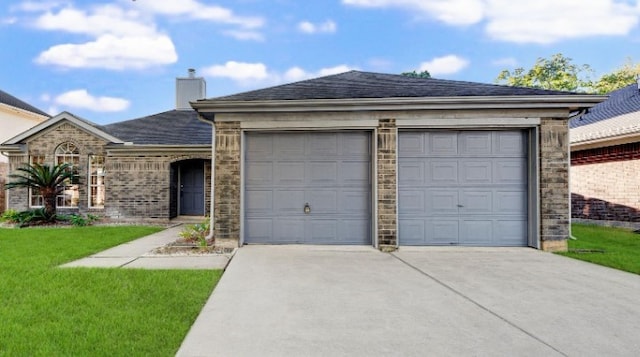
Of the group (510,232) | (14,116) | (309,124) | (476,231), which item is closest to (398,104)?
(309,124)

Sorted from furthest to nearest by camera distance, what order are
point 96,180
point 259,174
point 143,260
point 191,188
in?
point 191,188, point 96,180, point 259,174, point 143,260

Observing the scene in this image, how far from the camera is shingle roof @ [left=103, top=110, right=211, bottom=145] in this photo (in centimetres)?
1257

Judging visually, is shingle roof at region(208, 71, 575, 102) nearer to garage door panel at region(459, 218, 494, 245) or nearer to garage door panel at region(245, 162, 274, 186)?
garage door panel at region(245, 162, 274, 186)

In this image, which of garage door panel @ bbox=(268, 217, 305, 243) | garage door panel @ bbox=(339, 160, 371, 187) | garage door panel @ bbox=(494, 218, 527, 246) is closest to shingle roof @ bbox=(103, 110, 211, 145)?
garage door panel @ bbox=(268, 217, 305, 243)

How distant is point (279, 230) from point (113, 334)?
14.9ft

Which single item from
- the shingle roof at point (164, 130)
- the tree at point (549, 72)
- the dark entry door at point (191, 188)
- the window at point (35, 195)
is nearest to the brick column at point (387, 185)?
the shingle roof at point (164, 130)

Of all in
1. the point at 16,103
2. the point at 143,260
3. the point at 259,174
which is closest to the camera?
the point at 143,260

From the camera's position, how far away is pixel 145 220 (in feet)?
39.4

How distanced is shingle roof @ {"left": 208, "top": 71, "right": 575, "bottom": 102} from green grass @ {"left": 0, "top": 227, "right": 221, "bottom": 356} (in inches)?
159

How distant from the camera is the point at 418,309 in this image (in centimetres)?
370

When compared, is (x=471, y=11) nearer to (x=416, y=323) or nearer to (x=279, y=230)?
(x=279, y=230)

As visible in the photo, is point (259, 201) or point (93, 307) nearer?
point (93, 307)

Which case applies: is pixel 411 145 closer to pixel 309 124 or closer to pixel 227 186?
pixel 309 124

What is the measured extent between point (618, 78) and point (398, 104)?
33.8 meters
